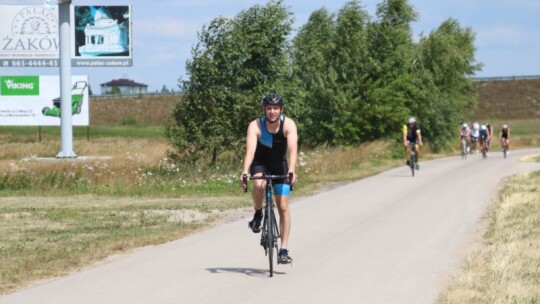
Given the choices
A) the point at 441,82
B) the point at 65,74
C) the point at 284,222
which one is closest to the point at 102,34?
the point at 65,74

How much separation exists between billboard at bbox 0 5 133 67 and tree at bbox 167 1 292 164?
1808 cm

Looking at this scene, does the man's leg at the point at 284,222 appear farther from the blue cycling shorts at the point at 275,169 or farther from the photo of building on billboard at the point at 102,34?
the photo of building on billboard at the point at 102,34

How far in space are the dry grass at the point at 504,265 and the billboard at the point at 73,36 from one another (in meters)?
33.1

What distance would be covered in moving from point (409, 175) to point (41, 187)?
11.1 meters

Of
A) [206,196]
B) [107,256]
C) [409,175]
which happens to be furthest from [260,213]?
[409,175]

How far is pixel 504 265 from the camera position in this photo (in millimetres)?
10664

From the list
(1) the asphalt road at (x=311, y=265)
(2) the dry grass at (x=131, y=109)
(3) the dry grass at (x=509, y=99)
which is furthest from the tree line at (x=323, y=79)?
(3) the dry grass at (x=509, y=99)

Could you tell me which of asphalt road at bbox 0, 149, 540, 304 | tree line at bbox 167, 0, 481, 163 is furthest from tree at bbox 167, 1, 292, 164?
asphalt road at bbox 0, 149, 540, 304

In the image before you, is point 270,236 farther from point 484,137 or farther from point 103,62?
point 103,62

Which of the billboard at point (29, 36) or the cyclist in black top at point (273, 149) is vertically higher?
the billboard at point (29, 36)

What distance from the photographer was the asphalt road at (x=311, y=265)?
9.22m

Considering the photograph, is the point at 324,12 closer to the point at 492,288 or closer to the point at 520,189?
the point at 520,189

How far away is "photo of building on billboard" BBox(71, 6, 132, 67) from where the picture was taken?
158 ft

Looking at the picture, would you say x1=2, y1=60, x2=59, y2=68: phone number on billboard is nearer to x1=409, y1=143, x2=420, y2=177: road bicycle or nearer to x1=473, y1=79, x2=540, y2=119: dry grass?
x1=409, y1=143, x2=420, y2=177: road bicycle
